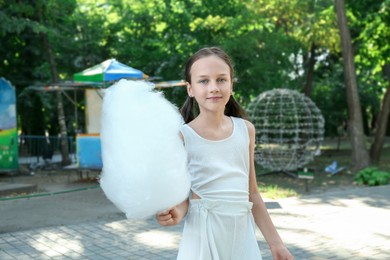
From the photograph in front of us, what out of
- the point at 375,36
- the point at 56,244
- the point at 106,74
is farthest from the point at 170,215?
the point at 375,36

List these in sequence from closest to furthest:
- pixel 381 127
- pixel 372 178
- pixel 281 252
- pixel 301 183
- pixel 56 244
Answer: pixel 281 252, pixel 56 244, pixel 372 178, pixel 301 183, pixel 381 127

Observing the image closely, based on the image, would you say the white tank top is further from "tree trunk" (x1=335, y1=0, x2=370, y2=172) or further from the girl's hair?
"tree trunk" (x1=335, y1=0, x2=370, y2=172)

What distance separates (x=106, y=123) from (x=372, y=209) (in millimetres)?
7203

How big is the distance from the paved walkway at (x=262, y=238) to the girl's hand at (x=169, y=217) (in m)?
3.87

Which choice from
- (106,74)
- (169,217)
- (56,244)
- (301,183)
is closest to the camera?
(169,217)

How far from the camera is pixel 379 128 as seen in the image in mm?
15594

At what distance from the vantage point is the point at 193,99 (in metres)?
2.42

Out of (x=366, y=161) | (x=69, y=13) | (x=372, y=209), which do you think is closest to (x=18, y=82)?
(x=69, y=13)

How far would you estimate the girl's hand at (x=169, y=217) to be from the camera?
179cm

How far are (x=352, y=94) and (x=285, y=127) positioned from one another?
11.0ft

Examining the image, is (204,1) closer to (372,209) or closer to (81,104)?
(81,104)

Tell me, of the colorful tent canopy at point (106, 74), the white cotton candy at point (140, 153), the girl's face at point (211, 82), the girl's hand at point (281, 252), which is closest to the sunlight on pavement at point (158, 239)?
the girl's hand at point (281, 252)

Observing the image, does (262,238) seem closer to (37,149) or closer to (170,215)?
(170,215)

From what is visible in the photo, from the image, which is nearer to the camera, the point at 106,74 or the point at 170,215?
the point at 170,215
